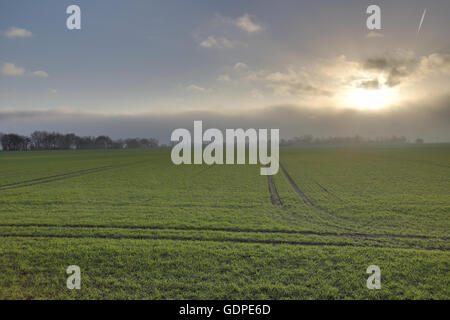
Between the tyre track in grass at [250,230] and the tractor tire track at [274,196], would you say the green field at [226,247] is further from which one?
the tractor tire track at [274,196]

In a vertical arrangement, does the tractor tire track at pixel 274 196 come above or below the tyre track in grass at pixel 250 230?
above

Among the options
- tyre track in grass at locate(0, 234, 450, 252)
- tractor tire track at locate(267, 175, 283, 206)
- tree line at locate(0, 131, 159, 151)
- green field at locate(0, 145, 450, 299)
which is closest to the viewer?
green field at locate(0, 145, 450, 299)

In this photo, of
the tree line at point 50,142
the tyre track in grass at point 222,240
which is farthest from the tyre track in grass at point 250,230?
the tree line at point 50,142

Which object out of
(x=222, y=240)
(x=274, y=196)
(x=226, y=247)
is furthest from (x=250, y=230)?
(x=274, y=196)

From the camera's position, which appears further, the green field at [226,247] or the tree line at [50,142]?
the tree line at [50,142]

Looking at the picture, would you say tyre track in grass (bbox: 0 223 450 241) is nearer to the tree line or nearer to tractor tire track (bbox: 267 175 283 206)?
tractor tire track (bbox: 267 175 283 206)

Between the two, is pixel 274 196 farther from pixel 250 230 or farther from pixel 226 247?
pixel 226 247

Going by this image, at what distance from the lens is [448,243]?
855 cm

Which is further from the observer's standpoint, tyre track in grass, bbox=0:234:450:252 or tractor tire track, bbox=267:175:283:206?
tractor tire track, bbox=267:175:283:206

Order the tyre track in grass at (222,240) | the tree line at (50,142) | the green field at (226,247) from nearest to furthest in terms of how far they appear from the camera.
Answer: the green field at (226,247) < the tyre track in grass at (222,240) < the tree line at (50,142)

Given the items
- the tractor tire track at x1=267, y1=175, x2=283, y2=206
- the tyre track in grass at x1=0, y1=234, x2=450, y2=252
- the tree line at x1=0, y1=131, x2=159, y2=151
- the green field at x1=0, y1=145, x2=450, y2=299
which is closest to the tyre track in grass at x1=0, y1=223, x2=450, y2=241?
the green field at x1=0, y1=145, x2=450, y2=299
